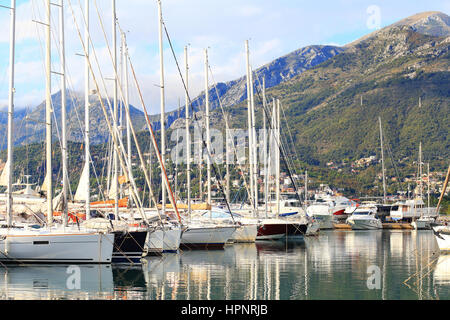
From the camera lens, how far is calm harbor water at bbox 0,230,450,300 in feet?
74.4

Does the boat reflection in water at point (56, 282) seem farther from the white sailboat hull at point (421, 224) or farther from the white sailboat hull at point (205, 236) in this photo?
the white sailboat hull at point (421, 224)

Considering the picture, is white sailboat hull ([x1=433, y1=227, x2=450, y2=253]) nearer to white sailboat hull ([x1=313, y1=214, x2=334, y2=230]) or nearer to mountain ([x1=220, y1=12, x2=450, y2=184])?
white sailboat hull ([x1=313, y1=214, x2=334, y2=230])

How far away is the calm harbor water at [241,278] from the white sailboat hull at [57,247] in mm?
491

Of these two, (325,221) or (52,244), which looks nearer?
(52,244)

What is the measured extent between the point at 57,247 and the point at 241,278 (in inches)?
345

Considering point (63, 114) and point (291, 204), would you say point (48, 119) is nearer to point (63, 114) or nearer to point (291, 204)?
point (63, 114)

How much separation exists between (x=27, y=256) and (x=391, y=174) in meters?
104

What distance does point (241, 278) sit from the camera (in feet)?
88.8

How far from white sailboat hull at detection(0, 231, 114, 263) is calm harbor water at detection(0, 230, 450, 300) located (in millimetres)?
491

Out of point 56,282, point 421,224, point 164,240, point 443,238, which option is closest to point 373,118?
point 421,224

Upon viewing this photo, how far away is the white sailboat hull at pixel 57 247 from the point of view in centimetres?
2911

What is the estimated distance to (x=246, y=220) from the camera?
156ft

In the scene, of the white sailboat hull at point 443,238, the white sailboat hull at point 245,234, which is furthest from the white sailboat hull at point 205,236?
the white sailboat hull at point 443,238
